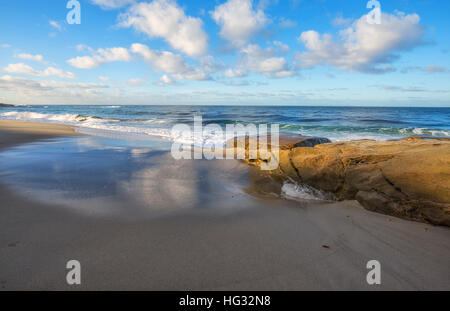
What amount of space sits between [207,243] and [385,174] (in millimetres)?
2904

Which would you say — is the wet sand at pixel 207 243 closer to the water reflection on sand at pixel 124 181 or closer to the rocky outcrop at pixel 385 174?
the water reflection on sand at pixel 124 181

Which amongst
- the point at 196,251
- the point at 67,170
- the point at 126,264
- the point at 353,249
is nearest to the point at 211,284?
the point at 196,251

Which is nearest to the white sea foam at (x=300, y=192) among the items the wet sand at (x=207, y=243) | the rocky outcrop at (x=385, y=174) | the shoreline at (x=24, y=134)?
the rocky outcrop at (x=385, y=174)

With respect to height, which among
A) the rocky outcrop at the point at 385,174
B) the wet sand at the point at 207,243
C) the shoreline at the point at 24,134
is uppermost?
the shoreline at the point at 24,134

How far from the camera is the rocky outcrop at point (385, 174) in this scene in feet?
9.84

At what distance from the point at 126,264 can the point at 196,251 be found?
694 mm

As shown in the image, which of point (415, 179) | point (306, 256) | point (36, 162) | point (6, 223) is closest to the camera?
point (306, 256)

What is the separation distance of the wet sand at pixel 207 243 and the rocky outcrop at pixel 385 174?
0.71 ft

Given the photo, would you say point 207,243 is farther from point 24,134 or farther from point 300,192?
point 24,134

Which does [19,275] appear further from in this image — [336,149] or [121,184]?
[336,149]

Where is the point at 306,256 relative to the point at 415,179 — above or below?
below

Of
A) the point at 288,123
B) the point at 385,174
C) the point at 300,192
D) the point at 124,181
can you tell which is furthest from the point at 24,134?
the point at 288,123
